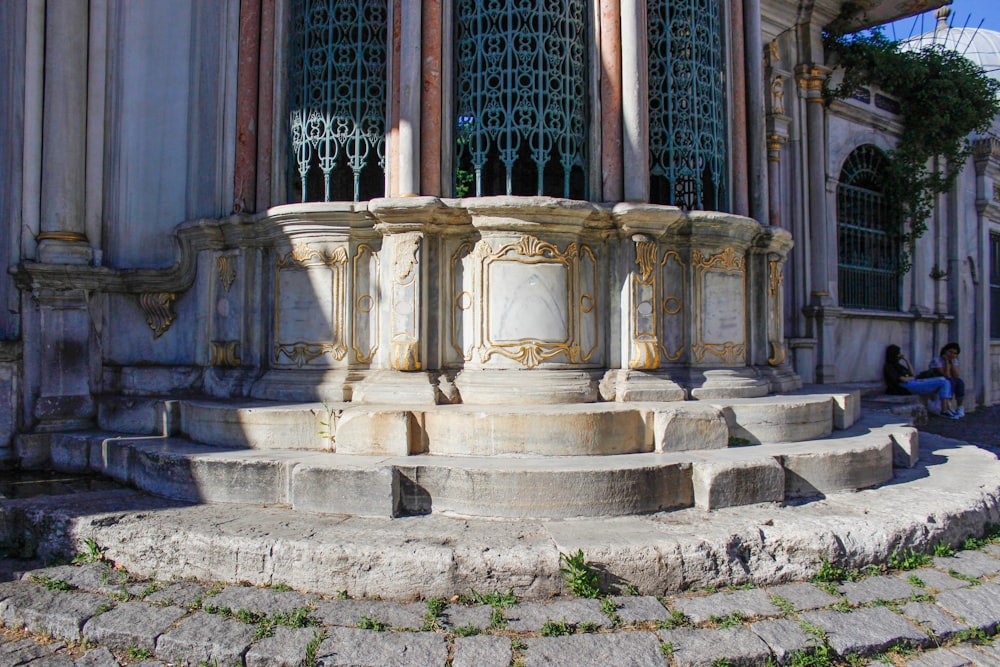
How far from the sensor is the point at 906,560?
12.5ft

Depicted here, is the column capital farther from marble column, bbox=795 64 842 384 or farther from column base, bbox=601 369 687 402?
column base, bbox=601 369 687 402

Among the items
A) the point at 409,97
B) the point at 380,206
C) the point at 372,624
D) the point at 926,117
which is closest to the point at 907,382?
the point at 926,117

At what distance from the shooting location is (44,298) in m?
5.91

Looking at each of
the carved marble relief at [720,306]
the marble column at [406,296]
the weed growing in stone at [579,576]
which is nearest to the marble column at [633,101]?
the carved marble relief at [720,306]

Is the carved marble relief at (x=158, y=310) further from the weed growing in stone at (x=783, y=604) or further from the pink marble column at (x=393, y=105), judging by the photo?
the weed growing in stone at (x=783, y=604)

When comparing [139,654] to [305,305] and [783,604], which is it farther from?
[305,305]

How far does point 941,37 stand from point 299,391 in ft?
66.8

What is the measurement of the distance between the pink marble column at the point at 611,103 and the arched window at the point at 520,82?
18cm

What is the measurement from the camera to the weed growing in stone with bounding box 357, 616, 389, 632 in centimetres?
307

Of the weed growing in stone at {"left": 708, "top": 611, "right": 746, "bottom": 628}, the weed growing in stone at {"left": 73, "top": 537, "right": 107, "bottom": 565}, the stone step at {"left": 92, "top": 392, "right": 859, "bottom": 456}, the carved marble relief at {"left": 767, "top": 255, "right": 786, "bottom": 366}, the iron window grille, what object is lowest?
the weed growing in stone at {"left": 708, "top": 611, "right": 746, "bottom": 628}

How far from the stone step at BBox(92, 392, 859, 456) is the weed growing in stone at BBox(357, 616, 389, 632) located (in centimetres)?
147

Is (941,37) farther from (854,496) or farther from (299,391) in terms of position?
(299,391)

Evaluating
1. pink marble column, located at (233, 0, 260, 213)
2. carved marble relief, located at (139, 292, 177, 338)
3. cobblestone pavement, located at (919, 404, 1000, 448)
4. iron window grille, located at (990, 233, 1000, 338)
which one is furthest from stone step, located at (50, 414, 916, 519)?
iron window grille, located at (990, 233, 1000, 338)

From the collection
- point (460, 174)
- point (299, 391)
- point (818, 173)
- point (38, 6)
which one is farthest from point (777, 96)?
point (38, 6)
